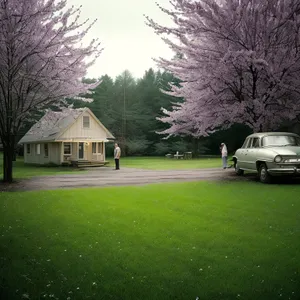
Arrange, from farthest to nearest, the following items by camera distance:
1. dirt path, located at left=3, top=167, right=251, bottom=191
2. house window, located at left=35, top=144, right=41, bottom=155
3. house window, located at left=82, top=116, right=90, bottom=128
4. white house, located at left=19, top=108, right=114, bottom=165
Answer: house window, located at left=35, top=144, right=41, bottom=155 → house window, located at left=82, top=116, right=90, bottom=128 → white house, located at left=19, top=108, right=114, bottom=165 → dirt path, located at left=3, top=167, right=251, bottom=191

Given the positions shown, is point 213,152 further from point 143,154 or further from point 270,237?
point 270,237

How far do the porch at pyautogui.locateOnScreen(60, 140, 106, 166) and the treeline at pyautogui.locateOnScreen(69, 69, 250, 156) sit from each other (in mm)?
19939

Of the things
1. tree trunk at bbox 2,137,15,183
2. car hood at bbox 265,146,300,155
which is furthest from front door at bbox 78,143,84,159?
car hood at bbox 265,146,300,155

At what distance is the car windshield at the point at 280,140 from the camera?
15767 millimetres

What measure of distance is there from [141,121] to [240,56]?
45092 millimetres

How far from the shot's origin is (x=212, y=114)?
19.0 metres

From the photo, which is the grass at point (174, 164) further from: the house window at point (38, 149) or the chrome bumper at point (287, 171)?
the chrome bumper at point (287, 171)

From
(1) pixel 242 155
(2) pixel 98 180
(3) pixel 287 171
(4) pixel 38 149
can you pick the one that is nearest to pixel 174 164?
(4) pixel 38 149

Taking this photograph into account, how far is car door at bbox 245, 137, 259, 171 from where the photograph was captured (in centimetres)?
1619

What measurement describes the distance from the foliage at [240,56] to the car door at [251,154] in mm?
1562

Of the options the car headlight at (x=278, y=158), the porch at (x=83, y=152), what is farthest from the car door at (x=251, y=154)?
the porch at (x=83, y=152)

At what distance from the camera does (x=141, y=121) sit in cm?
6138

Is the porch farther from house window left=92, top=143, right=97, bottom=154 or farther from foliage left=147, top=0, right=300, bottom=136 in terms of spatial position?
foliage left=147, top=0, right=300, bottom=136

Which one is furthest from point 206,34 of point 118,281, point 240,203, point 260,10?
point 118,281
